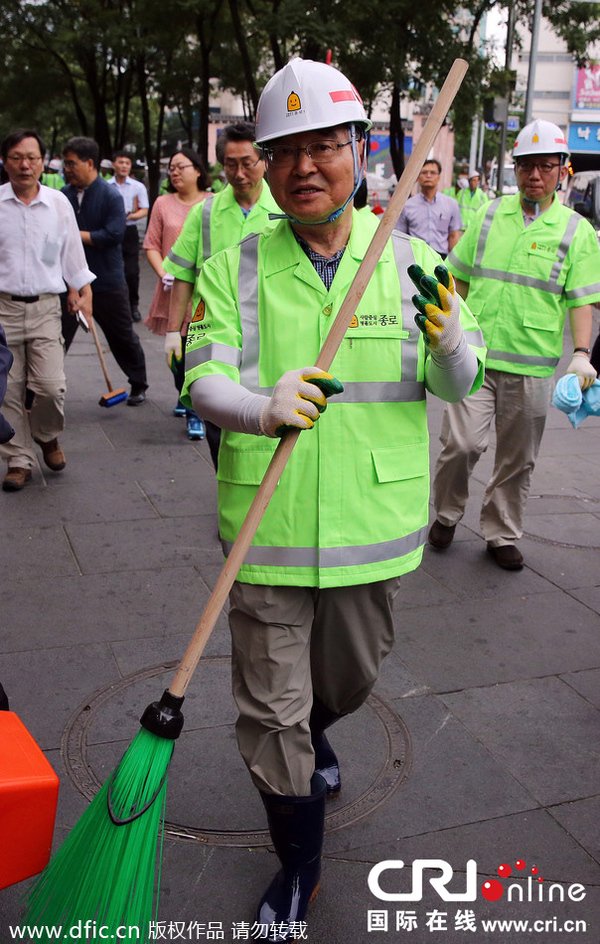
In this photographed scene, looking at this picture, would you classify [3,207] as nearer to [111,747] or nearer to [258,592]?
[111,747]

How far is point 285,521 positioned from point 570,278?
2896mm

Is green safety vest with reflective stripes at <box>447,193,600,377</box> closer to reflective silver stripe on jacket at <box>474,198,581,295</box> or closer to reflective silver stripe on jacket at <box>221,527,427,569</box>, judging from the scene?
reflective silver stripe on jacket at <box>474,198,581,295</box>

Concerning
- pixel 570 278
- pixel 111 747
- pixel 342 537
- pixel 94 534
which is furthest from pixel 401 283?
pixel 94 534

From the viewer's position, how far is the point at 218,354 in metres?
2.55

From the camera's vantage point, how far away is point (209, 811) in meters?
3.12

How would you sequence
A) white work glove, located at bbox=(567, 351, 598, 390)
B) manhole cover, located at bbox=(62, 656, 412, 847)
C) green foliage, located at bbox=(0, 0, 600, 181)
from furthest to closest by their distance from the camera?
green foliage, located at bbox=(0, 0, 600, 181) → white work glove, located at bbox=(567, 351, 598, 390) → manhole cover, located at bbox=(62, 656, 412, 847)

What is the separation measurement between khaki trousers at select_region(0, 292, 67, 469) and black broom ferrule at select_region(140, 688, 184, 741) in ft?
13.2

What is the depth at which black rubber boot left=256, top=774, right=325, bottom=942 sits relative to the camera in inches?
101

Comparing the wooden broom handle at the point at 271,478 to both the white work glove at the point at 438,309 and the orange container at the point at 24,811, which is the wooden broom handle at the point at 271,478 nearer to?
the white work glove at the point at 438,309

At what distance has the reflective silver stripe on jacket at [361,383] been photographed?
8.45 feet

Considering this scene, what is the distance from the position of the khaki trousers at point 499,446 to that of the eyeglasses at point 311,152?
2.69m

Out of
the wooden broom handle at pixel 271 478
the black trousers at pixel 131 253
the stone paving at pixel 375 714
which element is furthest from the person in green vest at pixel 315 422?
the black trousers at pixel 131 253

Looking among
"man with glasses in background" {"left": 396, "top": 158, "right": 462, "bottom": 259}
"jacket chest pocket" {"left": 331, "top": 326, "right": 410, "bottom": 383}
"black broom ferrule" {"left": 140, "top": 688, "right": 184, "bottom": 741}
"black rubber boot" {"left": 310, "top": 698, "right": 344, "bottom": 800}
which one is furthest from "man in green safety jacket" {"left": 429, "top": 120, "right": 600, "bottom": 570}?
"man with glasses in background" {"left": 396, "top": 158, "right": 462, "bottom": 259}

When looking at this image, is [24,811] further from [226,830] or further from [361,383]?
[361,383]
